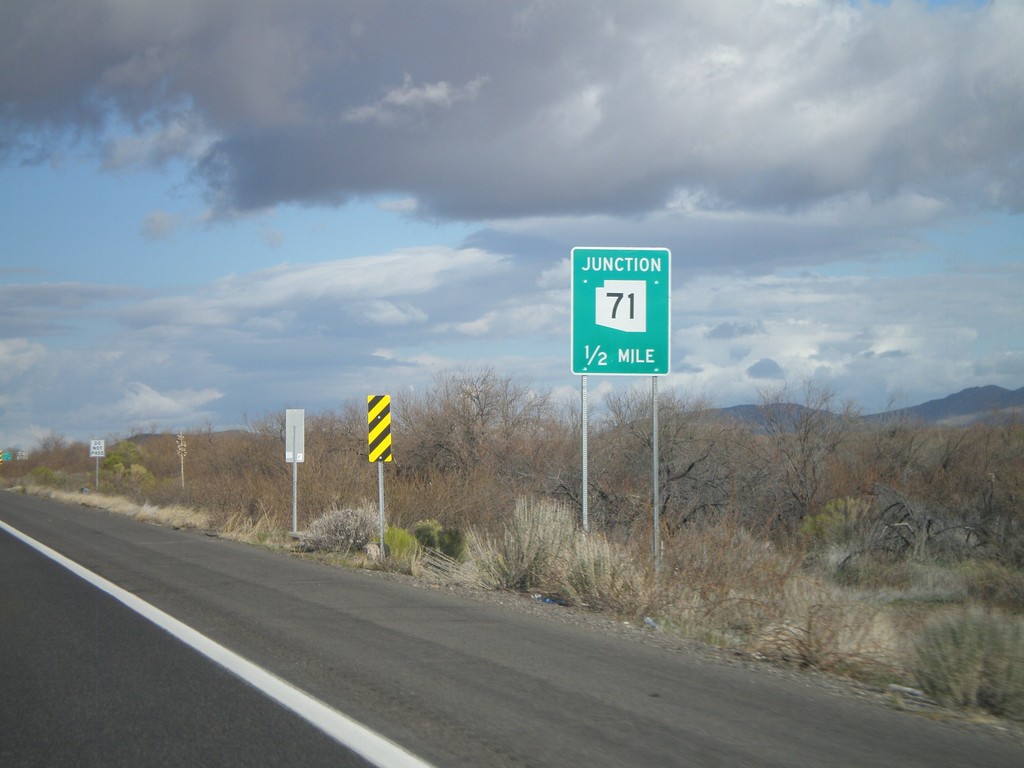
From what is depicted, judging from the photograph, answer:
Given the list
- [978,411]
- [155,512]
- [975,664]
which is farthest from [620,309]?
[978,411]

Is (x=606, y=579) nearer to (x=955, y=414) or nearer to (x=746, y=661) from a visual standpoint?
(x=746, y=661)

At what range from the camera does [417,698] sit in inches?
278

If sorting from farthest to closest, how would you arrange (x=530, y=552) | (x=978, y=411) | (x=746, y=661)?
(x=978, y=411), (x=530, y=552), (x=746, y=661)

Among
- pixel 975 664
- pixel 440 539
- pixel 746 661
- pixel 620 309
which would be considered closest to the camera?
pixel 975 664

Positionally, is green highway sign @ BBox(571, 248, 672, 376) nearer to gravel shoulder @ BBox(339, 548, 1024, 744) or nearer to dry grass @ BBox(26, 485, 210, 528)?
gravel shoulder @ BBox(339, 548, 1024, 744)

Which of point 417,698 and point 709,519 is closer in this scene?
point 417,698

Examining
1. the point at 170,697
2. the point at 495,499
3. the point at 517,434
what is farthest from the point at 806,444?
the point at 170,697

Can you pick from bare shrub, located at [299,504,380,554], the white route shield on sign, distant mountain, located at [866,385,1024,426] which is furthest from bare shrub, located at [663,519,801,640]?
distant mountain, located at [866,385,1024,426]

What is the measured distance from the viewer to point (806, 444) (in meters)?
34.8

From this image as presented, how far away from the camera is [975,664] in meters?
7.68

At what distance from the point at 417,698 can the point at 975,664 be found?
440 centimetres

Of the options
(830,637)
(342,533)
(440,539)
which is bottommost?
(440,539)

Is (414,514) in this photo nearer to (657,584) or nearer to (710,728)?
(657,584)

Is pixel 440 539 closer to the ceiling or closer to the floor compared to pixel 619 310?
closer to the floor
